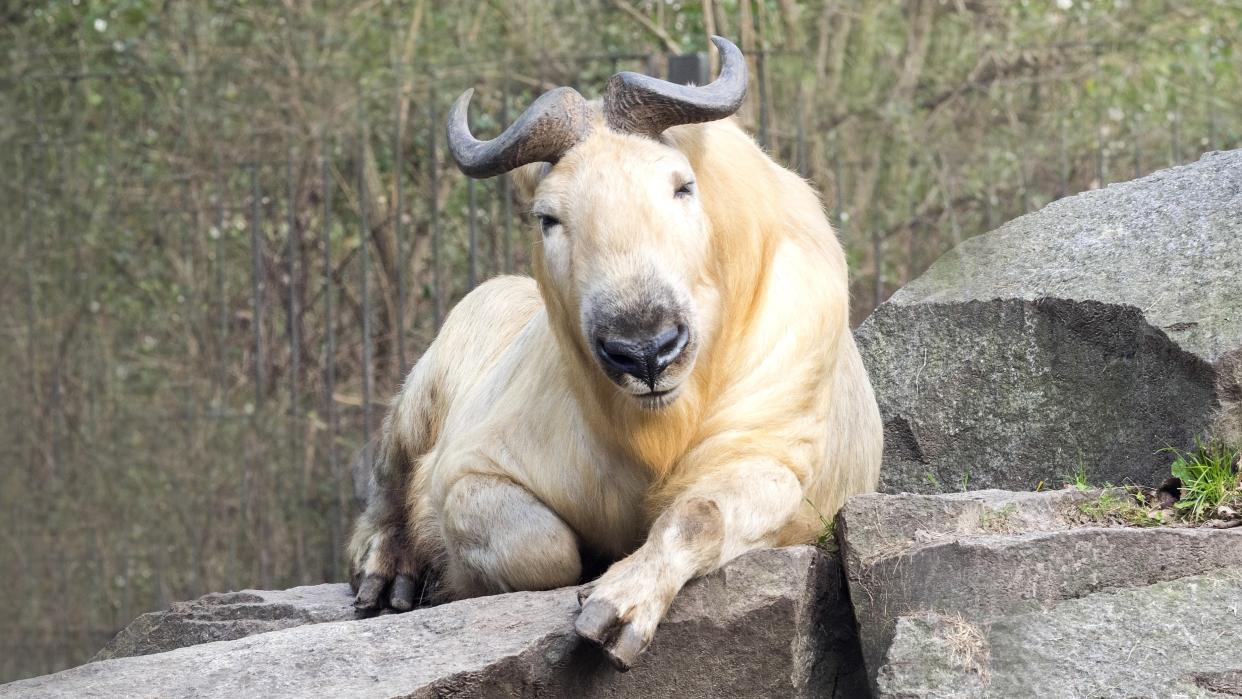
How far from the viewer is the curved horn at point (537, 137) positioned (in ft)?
14.1

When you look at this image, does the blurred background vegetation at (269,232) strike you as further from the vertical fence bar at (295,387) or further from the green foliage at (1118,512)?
the green foliage at (1118,512)

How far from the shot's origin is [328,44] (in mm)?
10594

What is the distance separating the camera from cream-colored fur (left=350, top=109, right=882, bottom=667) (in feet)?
13.2

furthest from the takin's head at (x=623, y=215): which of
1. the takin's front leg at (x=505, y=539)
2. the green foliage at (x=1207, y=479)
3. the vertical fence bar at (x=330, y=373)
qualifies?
the vertical fence bar at (x=330, y=373)

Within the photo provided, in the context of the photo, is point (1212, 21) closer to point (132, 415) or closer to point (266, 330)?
point (266, 330)

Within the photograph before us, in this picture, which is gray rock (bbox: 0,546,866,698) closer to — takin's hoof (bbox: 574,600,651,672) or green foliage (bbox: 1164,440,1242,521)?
takin's hoof (bbox: 574,600,651,672)

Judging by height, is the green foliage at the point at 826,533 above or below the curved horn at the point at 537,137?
below

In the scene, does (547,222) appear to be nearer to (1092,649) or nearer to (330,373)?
(1092,649)

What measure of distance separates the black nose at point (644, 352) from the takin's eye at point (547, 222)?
0.55m

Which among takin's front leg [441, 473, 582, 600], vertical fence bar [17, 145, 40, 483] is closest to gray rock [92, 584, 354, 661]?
takin's front leg [441, 473, 582, 600]

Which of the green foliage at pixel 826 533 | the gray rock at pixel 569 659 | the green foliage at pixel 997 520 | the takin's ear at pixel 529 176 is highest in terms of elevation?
the takin's ear at pixel 529 176

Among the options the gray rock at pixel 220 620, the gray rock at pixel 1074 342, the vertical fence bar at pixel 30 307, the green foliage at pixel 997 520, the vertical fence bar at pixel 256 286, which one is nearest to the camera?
the green foliage at pixel 997 520

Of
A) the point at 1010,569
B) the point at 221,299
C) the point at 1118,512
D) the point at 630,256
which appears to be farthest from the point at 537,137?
the point at 221,299

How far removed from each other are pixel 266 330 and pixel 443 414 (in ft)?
13.1
